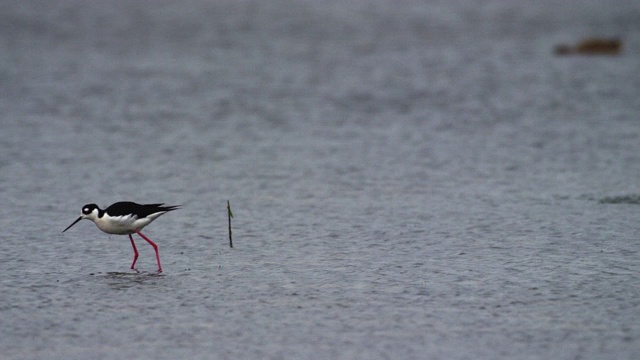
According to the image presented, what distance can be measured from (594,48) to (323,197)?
65.8ft

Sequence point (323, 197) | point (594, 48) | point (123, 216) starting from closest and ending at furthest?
point (123, 216) < point (323, 197) < point (594, 48)

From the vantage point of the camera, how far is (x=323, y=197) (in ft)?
57.9

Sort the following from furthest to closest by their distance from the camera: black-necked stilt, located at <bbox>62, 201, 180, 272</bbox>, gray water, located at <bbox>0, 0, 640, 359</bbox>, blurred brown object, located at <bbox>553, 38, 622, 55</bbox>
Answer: blurred brown object, located at <bbox>553, 38, 622, 55</bbox> → black-necked stilt, located at <bbox>62, 201, 180, 272</bbox> → gray water, located at <bbox>0, 0, 640, 359</bbox>

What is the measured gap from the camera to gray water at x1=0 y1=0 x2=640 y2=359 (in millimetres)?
10930

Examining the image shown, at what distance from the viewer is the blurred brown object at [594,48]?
34.8 meters

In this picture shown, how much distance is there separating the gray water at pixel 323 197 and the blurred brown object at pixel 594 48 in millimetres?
550

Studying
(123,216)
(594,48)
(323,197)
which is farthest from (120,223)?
(594,48)

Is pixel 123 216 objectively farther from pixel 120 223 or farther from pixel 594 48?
pixel 594 48

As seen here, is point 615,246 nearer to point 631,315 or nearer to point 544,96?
point 631,315

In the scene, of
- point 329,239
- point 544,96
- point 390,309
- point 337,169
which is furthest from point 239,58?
point 390,309

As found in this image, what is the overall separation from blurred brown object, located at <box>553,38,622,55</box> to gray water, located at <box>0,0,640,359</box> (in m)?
0.55

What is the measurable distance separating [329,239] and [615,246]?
3960mm

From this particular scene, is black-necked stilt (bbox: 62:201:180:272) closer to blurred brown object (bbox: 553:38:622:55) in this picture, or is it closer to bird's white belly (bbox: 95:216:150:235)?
bird's white belly (bbox: 95:216:150:235)

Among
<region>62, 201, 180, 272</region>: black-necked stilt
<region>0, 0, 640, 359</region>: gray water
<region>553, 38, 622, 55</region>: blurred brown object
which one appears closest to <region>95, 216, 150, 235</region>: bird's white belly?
<region>62, 201, 180, 272</region>: black-necked stilt
